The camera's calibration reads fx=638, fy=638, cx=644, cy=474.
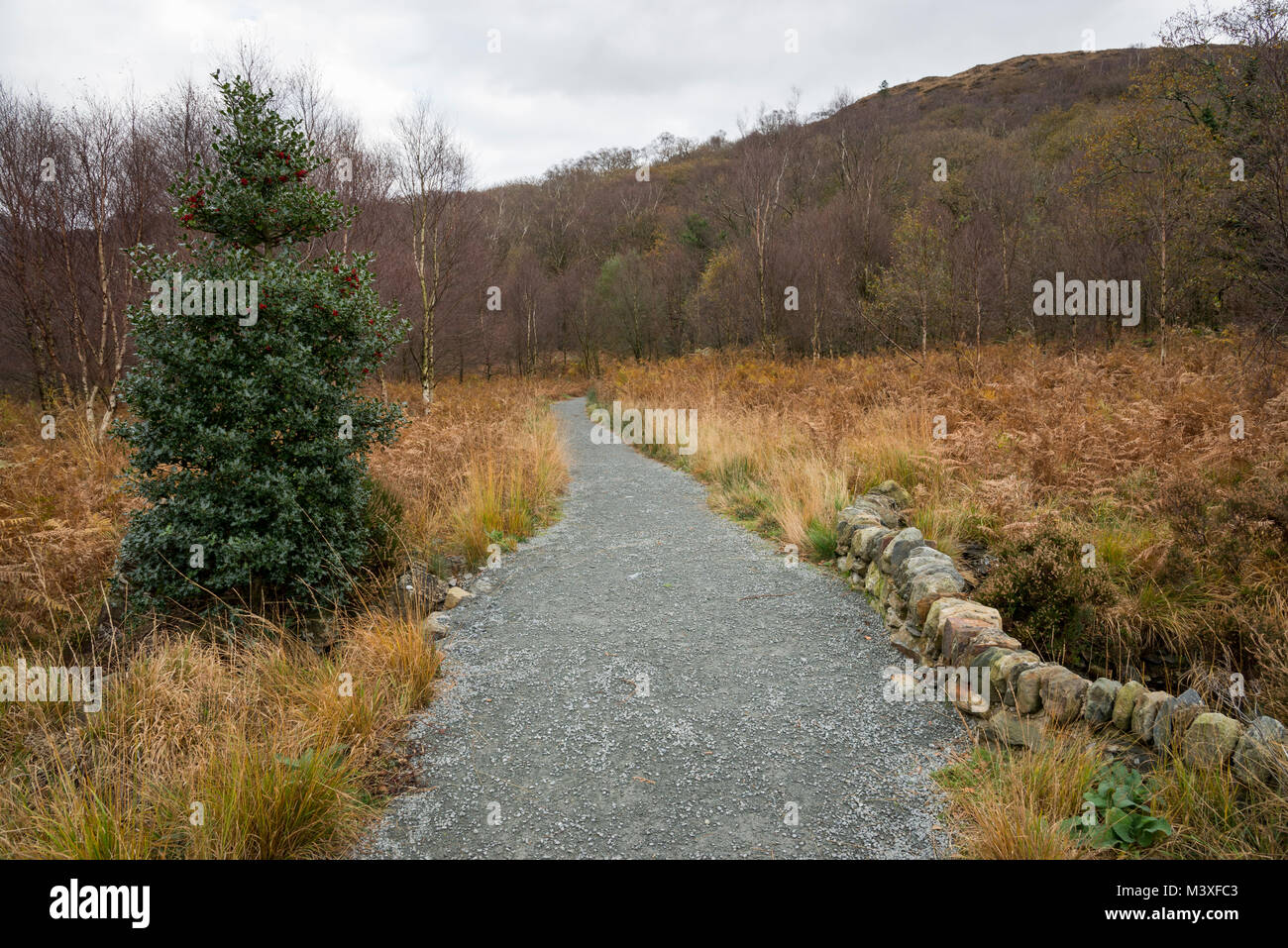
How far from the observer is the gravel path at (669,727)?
2.70 meters

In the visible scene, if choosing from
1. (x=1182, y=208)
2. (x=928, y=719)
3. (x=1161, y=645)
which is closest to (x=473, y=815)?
(x=928, y=719)

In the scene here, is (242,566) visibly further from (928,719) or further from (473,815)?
(928,719)

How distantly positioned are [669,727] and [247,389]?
11.1ft

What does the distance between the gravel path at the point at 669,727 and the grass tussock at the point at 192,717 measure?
290 mm

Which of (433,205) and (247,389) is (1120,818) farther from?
(433,205)

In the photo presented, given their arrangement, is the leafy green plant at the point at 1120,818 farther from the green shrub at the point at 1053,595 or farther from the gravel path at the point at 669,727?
the green shrub at the point at 1053,595

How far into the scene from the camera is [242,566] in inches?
166

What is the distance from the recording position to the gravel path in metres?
2.70

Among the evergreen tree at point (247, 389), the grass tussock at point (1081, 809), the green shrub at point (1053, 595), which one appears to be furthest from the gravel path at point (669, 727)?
the evergreen tree at point (247, 389)

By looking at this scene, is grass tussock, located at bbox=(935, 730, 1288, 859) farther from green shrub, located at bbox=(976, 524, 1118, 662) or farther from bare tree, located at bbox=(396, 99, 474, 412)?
bare tree, located at bbox=(396, 99, 474, 412)

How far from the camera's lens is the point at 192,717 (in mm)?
3115

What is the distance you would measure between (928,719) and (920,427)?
5370 mm

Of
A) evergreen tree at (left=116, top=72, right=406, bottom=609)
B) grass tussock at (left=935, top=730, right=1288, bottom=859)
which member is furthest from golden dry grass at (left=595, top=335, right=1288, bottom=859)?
evergreen tree at (left=116, top=72, right=406, bottom=609)

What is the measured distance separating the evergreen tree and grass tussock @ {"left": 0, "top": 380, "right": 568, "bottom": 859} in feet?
1.47
